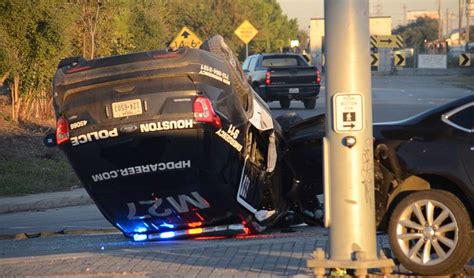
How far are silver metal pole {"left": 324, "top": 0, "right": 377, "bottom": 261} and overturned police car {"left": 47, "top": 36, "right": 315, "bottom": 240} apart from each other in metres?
2.18

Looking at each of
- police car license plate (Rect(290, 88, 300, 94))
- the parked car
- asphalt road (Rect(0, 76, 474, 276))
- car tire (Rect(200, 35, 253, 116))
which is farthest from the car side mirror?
police car license plate (Rect(290, 88, 300, 94))

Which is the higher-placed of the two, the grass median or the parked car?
the parked car

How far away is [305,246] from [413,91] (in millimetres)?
38063

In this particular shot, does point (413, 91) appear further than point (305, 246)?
Yes

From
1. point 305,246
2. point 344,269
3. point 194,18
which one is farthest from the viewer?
point 194,18

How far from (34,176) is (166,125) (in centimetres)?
1065

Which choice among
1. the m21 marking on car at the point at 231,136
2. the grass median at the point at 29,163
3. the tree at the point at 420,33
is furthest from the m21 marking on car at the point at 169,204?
the tree at the point at 420,33

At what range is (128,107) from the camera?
29.9 feet

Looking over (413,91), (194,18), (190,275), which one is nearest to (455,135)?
(190,275)

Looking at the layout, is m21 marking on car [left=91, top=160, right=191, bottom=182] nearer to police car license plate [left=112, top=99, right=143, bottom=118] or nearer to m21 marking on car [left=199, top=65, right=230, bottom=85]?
police car license plate [left=112, top=99, right=143, bottom=118]

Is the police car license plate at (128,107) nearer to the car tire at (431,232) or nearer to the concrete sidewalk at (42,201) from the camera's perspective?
the car tire at (431,232)

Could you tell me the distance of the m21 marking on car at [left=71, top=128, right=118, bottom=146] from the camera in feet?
30.0

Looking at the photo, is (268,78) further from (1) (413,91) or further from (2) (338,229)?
(2) (338,229)

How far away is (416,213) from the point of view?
7871 mm
